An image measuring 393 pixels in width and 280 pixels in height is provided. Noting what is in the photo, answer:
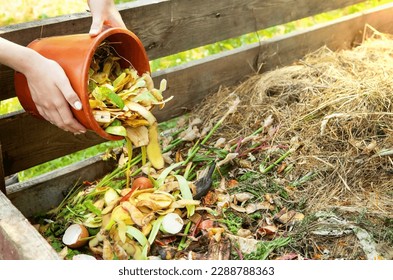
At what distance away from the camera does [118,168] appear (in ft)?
9.28

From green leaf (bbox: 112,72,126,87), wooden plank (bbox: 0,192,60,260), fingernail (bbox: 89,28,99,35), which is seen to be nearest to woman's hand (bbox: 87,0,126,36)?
fingernail (bbox: 89,28,99,35)

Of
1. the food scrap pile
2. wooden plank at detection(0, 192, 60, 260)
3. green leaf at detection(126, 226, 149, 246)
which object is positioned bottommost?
green leaf at detection(126, 226, 149, 246)

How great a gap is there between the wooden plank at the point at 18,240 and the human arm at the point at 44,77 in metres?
0.40

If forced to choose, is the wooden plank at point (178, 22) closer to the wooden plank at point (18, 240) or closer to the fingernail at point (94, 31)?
the fingernail at point (94, 31)

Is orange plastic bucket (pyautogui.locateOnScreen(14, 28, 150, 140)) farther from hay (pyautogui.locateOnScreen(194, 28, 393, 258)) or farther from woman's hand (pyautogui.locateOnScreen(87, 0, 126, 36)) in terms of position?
hay (pyautogui.locateOnScreen(194, 28, 393, 258))

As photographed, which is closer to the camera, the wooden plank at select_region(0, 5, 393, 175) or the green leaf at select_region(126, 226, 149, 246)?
the green leaf at select_region(126, 226, 149, 246)

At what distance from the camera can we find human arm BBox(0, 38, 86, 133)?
7.12ft

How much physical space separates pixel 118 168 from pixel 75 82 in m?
0.71

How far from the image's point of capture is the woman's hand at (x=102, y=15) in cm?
233

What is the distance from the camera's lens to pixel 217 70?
136 inches

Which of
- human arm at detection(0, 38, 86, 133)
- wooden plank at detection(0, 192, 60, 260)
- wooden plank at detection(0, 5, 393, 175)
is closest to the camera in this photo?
wooden plank at detection(0, 192, 60, 260)

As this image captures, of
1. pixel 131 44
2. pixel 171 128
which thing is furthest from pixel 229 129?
pixel 131 44

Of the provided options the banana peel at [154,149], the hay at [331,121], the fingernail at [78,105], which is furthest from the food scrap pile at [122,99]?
the hay at [331,121]

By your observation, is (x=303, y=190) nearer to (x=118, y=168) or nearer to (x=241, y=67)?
(x=118, y=168)
